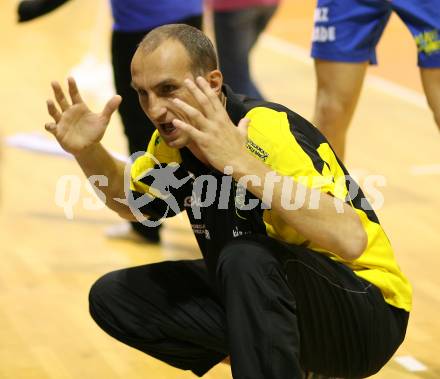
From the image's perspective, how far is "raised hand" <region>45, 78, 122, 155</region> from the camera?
2.49m

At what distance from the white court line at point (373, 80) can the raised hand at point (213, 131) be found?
405cm

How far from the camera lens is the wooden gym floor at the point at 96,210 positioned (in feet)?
10.3

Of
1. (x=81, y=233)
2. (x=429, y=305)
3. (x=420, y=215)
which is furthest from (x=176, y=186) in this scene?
(x=420, y=215)

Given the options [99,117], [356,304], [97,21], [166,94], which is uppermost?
[166,94]

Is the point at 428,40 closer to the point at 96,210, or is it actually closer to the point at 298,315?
the point at 298,315

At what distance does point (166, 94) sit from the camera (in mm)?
2291

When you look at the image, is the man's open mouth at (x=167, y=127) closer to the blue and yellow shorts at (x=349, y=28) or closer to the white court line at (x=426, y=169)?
the blue and yellow shorts at (x=349, y=28)

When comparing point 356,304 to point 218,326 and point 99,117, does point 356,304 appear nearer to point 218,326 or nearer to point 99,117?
point 218,326

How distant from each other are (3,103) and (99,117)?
3838 mm

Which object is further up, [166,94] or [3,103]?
[166,94]

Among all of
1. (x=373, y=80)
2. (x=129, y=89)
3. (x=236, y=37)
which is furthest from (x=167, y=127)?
(x=373, y=80)

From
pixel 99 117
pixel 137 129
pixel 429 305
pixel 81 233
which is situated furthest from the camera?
pixel 81 233

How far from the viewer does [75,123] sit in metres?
2.53

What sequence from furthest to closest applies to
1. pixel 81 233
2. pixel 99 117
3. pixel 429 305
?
pixel 81 233 < pixel 429 305 < pixel 99 117
